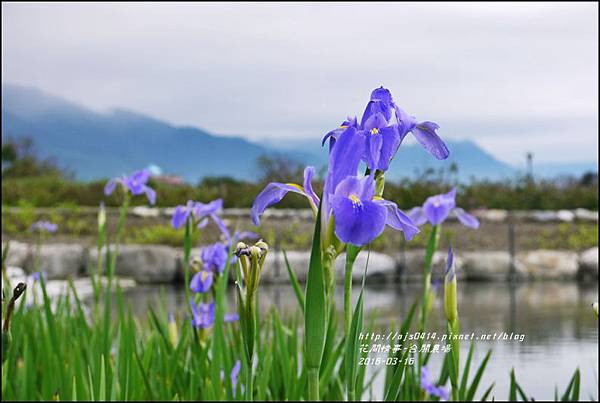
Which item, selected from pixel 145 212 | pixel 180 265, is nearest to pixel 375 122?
pixel 180 265

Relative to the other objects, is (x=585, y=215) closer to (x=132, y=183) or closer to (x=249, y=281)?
(x=132, y=183)

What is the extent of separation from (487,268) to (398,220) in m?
8.51

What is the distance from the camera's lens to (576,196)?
14.0 meters

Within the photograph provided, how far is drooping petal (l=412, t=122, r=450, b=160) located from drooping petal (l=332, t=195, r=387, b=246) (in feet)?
0.36

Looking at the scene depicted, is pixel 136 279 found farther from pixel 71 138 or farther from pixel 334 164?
pixel 71 138

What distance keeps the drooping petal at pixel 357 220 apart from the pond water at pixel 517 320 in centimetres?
196

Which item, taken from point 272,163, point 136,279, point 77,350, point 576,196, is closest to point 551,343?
point 77,350

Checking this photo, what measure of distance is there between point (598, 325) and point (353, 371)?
17.9 ft

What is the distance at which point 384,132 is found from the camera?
74 cm

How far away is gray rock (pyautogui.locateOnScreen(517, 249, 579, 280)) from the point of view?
29.7 feet

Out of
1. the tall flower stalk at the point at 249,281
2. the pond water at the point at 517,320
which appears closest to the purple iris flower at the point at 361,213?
the tall flower stalk at the point at 249,281

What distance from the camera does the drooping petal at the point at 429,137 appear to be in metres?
0.76

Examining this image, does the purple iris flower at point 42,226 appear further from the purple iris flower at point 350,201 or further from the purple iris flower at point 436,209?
the purple iris flower at point 350,201

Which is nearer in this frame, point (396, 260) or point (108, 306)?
point (108, 306)
